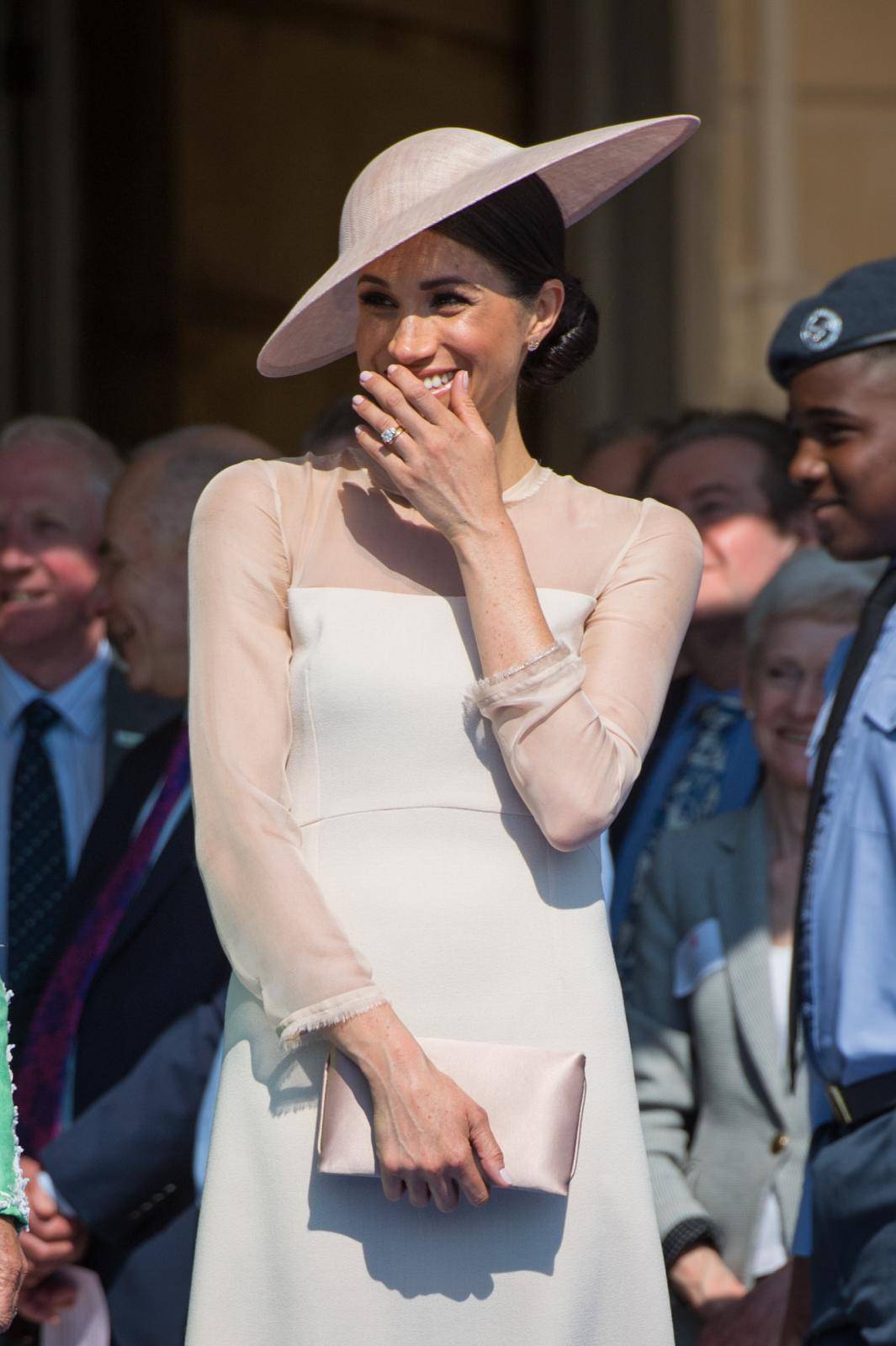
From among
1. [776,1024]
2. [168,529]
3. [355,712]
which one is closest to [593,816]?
[355,712]

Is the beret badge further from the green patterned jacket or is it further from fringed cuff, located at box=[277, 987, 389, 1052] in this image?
the green patterned jacket

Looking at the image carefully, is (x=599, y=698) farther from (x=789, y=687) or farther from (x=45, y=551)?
(x=45, y=551)

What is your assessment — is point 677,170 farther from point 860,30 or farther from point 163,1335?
point 163,1335

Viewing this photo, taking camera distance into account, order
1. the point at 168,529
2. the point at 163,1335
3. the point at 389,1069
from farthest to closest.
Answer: the point at 168,529 < the point at 163,1335 < the point at 389,1069

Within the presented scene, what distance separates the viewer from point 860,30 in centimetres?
738

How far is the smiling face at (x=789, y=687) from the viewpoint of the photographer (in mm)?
3895

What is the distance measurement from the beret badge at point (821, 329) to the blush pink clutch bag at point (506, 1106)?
1487mm

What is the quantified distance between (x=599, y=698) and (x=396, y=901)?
1.11 feet

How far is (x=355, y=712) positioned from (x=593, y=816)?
1.01ft

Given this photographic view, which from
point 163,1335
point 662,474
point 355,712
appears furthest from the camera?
point 662,474

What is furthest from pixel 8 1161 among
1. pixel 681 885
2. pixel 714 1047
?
pixel 681 885

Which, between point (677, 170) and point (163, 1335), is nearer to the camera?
point (163, 1335)

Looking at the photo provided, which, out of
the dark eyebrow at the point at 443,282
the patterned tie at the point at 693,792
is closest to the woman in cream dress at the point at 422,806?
the dark eyebrow at the point at 443,282

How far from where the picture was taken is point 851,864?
3113 millimetres
